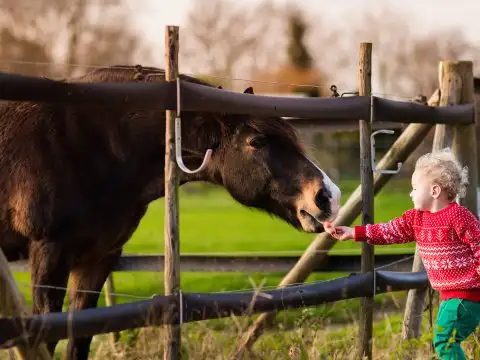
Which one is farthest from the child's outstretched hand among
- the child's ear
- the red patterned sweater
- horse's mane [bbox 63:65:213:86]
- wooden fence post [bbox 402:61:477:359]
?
wooden fence post [bbox 402:61:477:359]

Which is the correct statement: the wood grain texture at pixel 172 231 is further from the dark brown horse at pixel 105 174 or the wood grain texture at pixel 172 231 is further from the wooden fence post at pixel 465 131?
the wooden fence post at pixel 465 131

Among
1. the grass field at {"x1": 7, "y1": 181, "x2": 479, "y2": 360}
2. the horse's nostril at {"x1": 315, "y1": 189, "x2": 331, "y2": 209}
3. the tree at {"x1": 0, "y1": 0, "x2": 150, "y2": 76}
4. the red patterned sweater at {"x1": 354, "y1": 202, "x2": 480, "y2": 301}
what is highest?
the tree at {"x1": 0, "y1": 0, "x2": 150, "y2": 76}

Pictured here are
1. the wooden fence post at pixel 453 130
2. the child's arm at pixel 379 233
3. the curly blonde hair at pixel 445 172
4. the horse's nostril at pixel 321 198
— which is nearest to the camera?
the curly blonde hair at pixel 445 172

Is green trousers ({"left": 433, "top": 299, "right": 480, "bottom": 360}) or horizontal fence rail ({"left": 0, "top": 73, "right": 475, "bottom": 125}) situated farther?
green trousers ({"left": 433, "top": 299, "right": 480, "bottom": 360})

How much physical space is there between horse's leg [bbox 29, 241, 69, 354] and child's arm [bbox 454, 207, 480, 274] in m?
2.22

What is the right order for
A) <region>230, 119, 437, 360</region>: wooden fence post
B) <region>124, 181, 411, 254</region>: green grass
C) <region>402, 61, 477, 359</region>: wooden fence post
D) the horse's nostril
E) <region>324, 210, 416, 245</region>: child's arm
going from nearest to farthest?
1. <region>324, 210, 416, 245</region>: child's arm
2. the horse's nostril
3. <region>402, 61, 477, 359</region>: wooden fence post
4. <region>230, 119, 437, 360</region>: wooden fence post
5. <region>124, 181, 411, 254</region>: green grass

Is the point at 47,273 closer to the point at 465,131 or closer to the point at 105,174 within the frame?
the point at 105,174

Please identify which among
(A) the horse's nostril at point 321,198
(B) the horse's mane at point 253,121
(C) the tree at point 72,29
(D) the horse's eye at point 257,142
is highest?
(C) the tree at point 72,29

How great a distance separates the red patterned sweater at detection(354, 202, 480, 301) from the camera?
407cm

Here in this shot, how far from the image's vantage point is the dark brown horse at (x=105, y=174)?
15.6 feet

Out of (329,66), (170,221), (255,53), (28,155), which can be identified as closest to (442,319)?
(170,221)

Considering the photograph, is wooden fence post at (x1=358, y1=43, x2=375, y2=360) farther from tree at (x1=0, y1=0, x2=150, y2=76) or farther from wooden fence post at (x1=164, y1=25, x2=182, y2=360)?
tree at (x1=0, y1=0, x2=150, y2=76)

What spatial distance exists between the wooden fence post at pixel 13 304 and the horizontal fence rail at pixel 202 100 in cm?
88

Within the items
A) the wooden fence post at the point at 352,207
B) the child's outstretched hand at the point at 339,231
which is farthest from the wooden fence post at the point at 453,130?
the child's outstretched hand at the point at 339,231
